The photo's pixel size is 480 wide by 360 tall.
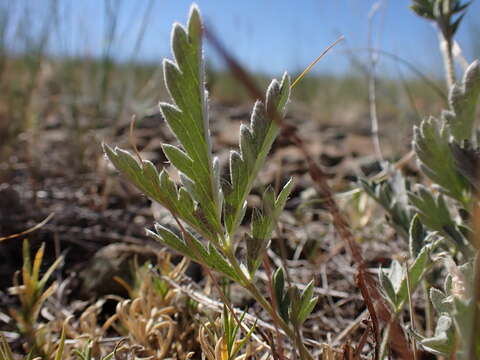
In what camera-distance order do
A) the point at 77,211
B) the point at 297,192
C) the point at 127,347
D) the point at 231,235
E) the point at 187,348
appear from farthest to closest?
1. the point at 297,192
2. the point at 77,211
3. the point at 187,348
4. the point at 127,347
5. the point at 231,235

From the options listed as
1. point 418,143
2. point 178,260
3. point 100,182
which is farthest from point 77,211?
point 418,143

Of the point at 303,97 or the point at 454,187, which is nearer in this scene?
the point at 454,187

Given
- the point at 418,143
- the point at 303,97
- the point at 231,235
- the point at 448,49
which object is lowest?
the point at 303,97

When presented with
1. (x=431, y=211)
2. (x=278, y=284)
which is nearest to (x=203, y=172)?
(x=278, y=284)

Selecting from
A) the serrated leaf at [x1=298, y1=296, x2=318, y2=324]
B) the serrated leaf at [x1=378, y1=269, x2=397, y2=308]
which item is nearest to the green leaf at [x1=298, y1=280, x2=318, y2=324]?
the serrated leaf at [x1=298, y1=296, x2=318, y2=324]

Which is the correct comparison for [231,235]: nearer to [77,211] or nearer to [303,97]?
[77,211]

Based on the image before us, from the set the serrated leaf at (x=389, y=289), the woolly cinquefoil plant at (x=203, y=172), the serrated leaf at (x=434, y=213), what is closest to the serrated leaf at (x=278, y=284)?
the woolly cinquefoil plant at (x=203, y=172)

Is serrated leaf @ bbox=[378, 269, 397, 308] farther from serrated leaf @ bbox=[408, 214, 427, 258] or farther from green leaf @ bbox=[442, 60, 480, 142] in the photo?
green leaf @ bbox=[442, 60, 480, 142]

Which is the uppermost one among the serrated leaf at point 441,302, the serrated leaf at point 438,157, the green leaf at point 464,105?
the green leaf at point 464,105

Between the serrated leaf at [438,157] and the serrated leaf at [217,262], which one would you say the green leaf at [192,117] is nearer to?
the serrated leaf at [217,262]
